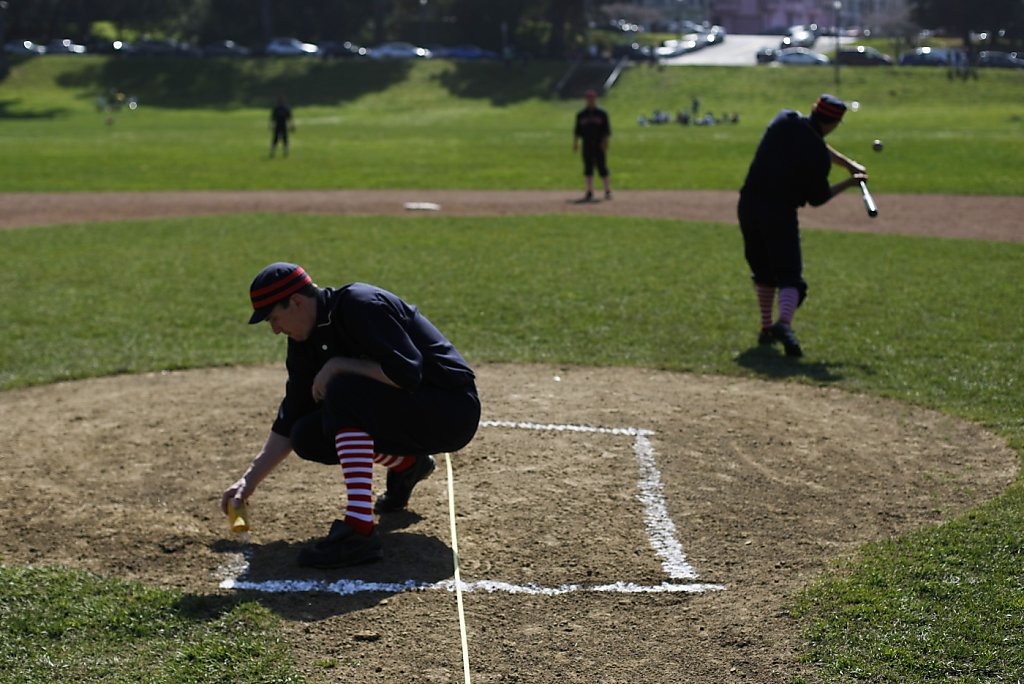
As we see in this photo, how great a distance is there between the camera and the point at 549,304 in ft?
43.1

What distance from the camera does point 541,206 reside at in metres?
22.6

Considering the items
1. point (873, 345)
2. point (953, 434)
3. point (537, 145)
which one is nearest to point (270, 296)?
point (953, 434)

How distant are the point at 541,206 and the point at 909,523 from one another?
16.6 meters

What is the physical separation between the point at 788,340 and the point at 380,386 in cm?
558

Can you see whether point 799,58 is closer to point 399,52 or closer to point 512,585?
point 399,52

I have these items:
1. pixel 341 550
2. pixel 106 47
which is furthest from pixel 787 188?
pixel 106 47

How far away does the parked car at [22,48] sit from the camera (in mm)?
79688

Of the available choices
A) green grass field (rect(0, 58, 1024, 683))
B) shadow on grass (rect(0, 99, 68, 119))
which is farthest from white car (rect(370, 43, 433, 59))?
green grass field (rect(0, 58, 1024, 683))

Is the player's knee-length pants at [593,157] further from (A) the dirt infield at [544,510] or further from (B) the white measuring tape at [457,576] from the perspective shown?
(B) the white measuring tape at [457,576]

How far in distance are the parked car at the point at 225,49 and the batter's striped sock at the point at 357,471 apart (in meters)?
77.1

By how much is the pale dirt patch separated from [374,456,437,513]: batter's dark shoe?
11 cm

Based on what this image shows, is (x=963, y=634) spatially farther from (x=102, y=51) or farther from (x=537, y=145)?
(x=102, y=51)

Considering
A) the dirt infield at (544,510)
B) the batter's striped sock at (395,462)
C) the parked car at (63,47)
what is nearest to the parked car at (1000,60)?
the parked car at (63,47)

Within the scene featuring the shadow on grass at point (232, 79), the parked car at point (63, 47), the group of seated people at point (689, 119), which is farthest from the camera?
the parked car at point (63, 47)
